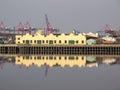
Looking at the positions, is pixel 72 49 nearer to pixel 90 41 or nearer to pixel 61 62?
pixel 90 41

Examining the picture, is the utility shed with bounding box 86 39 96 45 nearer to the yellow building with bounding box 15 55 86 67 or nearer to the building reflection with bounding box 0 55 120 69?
the building reflection with bounding box 0 55 120 69

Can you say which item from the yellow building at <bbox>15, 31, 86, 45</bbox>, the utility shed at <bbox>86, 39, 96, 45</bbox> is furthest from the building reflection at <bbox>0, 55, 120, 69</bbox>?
the utility shed at <bbox>86, 39, 96, 45</bbox>

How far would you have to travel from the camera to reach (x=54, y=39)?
5509 centimetres

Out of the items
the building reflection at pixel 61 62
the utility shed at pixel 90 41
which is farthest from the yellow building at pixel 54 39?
the building reflection at pixel 61 62

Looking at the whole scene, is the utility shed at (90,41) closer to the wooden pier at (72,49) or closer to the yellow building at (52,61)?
the wooden pier at (72,49)

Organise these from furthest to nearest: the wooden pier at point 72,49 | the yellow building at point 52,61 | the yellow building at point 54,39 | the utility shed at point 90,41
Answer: the utility shed at point 90,41 < the yellow building at point 54,39 < the wooden pier at point 72,49 < the yellow building at point 52,61

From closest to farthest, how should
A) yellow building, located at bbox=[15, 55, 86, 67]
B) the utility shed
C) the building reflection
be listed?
the building reflection
yellow building, located at bbox=[15, 55, 86, 67]
the utility shed

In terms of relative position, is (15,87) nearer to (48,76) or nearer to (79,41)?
(48,76)

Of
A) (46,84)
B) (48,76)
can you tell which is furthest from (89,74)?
(46,84)

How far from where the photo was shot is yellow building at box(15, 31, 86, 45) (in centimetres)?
5450

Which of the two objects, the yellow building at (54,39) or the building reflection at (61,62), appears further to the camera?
the yellow building at (54,39)

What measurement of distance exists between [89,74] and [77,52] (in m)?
26.9

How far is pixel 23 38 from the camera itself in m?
56.1

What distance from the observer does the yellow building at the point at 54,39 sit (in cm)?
5450
